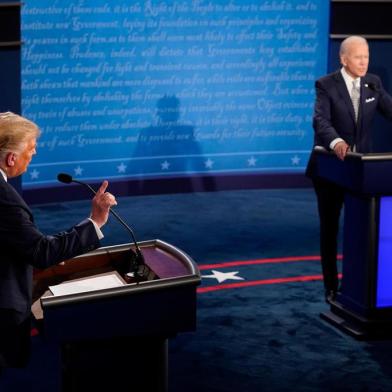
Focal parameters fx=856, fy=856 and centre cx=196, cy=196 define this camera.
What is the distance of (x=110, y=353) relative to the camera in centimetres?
302

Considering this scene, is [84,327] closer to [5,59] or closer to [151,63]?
[5,59]

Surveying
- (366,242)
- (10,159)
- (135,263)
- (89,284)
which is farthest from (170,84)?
(10,159)

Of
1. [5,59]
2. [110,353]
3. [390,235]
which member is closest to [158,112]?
[5,59]

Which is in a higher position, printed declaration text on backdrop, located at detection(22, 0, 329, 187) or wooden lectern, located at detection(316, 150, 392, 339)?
printed declaration text on backdrop, located at detection(22, 0, 329, 187)

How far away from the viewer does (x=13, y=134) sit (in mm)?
2799

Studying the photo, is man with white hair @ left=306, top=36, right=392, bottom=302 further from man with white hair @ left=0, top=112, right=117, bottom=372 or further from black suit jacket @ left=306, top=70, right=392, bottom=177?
man with white hair @ left=0, top=112, right=117, bottom=372

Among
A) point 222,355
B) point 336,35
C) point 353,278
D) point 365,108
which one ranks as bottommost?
point 222,355

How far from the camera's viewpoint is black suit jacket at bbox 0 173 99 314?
2770mm

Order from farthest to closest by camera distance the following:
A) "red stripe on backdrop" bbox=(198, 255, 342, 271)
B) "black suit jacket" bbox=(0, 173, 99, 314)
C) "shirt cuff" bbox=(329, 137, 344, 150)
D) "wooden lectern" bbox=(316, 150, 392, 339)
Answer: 1. "red stripe on backdrop" bbox=(198, 255, 342, 271)
2. "shirt cuff" bbox=(329, 137, 344, 150)
3. "wooden lectern" bbox=(316, 150, 392, 339)
4. "black suit jacket" bbox=(0, 173, 99, 314)

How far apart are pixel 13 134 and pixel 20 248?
1.22 ft

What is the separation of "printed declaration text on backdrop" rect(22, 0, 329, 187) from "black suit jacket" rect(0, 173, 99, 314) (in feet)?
18.8

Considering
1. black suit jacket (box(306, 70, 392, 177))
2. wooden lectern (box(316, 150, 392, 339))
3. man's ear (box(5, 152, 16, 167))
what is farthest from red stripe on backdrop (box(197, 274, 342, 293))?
man's ear (box(5, 152, 16, 167))

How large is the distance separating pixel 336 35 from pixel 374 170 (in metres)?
4.76

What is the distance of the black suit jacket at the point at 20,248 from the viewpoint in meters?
2.77
